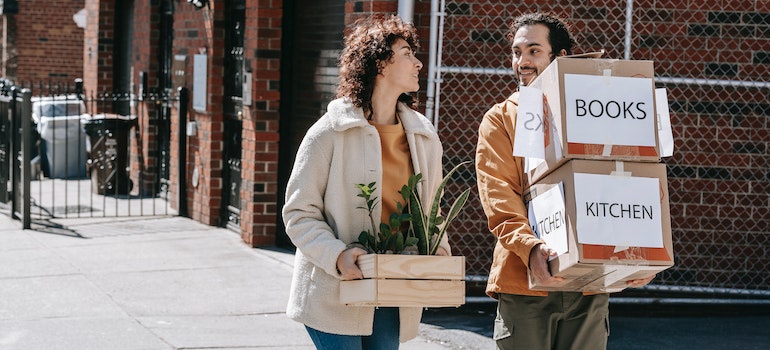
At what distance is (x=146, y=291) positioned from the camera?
810 cm

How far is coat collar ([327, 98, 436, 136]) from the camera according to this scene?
3.99m

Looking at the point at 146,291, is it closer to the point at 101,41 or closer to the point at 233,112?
the point at 233,112

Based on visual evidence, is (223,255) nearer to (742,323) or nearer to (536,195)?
(742,323)

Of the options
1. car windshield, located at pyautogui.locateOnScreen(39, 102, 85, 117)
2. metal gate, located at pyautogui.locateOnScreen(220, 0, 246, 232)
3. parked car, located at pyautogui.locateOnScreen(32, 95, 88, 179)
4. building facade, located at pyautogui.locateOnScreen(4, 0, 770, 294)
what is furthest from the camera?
car windshield, located at pyautogui.locateOnScreen(39, 102, 85, 117)

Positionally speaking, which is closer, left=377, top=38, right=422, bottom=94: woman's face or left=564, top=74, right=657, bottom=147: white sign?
left=564, top=74, right=657, bottom=147: white sign

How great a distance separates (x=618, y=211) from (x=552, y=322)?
0.54m

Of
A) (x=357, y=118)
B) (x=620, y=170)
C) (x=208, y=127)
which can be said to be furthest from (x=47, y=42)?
(x=620, y=170)

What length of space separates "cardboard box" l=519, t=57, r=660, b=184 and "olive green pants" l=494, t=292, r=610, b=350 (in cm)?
50

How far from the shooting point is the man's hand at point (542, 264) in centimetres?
368

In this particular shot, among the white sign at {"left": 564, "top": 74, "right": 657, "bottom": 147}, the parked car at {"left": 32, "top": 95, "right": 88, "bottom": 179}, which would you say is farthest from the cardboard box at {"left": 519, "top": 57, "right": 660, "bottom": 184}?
the parked car at {"left": 32, "top": 95, "right": 88, "bottom": 179}

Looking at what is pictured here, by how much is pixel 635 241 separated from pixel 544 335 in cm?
54

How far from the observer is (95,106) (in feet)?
49.8

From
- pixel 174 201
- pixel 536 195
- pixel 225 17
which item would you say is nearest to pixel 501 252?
pixel 536 195

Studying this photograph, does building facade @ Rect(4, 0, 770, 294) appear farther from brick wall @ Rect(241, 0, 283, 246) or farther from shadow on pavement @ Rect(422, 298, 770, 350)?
brick wall @ Rect(241, 0, 283, 246)
